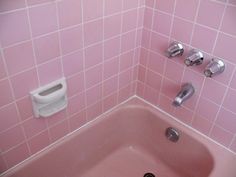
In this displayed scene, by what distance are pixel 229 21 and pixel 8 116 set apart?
953mm

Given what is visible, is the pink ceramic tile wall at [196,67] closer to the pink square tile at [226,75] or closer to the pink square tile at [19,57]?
the pink square tile at [226,75]

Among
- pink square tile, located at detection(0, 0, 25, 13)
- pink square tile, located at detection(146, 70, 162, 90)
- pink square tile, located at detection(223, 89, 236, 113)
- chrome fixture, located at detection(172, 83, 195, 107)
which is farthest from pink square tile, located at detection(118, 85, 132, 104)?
pink square tile, located at detection(0, 0, 25, 13)

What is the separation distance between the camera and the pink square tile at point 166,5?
1165 mm

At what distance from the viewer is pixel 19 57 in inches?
35.4

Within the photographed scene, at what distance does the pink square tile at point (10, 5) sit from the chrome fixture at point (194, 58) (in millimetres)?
704

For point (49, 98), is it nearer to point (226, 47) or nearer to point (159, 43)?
point (159, 43)

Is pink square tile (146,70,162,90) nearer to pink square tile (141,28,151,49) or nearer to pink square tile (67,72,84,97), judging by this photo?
pink square tile (141,28,151,49)

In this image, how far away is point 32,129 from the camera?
1.10 m

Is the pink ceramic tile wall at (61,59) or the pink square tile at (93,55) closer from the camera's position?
the pink ceramic tile wall at (61,59)

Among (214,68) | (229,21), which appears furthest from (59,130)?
(229,21)

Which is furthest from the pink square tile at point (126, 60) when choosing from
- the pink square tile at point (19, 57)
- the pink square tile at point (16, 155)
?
the pink square tile at point (16, 155)

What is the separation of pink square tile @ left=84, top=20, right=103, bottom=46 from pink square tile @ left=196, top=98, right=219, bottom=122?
0.60 m

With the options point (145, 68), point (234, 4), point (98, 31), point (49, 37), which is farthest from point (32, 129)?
point (234, 4)

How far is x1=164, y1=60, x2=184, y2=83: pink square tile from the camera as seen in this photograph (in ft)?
4.18
